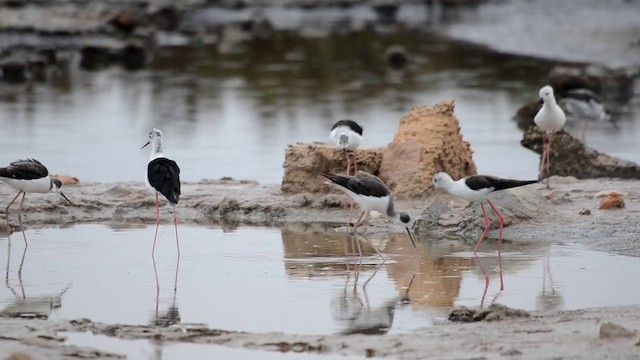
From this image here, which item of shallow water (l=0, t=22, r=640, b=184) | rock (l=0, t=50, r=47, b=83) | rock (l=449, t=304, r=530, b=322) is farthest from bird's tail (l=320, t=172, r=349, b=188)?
rock (l=0, t=50, r=47, b=83)

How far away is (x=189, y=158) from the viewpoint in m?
17.3

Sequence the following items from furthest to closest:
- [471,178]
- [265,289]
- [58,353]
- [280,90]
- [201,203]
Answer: [280,90] → [201,203] → [471,178] → [265,289] → [58,353]

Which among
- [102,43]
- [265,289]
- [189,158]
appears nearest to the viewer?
[265,289]

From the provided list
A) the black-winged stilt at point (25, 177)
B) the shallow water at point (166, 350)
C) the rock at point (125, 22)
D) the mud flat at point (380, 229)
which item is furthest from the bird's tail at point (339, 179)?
the rock at point (125, 22)

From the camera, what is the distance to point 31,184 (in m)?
11.4

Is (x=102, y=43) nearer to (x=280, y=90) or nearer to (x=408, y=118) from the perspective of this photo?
(x=280, y=90)

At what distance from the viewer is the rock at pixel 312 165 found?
1280 cm

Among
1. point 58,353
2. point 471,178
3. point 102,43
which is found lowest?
point 58,353

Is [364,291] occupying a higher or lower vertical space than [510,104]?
lower

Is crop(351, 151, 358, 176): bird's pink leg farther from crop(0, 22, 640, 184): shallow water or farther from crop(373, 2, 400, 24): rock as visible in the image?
crop(373, 2, 400, 24): rock

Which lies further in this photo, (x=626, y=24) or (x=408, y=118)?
(x=626, y=24)

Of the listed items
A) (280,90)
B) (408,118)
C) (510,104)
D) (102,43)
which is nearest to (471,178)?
(408,118)

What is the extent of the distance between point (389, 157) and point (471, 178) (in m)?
→ 2.57

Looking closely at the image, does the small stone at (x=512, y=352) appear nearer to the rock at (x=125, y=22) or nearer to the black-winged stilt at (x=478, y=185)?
the black-winged stilt at (x=478, y=185)
